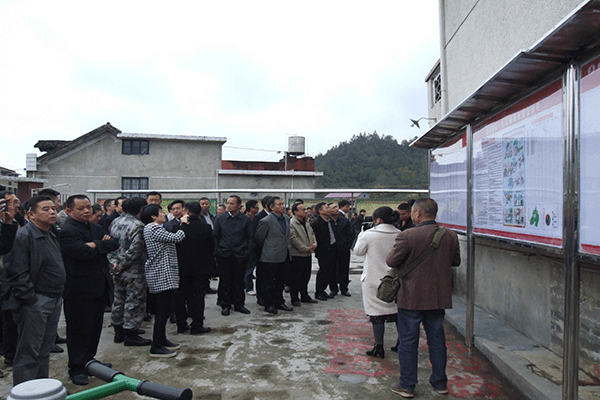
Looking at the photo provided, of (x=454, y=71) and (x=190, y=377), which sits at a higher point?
(x=454, y=71)

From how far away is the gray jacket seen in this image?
693 centimetres

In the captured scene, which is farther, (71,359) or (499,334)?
(499,334)

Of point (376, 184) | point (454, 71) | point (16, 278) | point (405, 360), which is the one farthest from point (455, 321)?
point (376, 184)

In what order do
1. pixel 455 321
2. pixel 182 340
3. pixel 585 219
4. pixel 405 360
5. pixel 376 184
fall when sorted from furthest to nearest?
pixel 376 184 → pixel 455 321 → pixel 182 340 → pixel 405 360 → pixel 585 219

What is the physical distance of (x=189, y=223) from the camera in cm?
570

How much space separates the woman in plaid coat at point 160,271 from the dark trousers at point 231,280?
177cm

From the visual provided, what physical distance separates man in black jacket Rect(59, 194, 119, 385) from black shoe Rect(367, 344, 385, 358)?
2933 millimetres

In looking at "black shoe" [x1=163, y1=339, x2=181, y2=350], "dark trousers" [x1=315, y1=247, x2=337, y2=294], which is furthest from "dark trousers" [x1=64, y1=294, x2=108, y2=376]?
"dark trousers" [x1=315, y1=247, x2=337, y2=294]

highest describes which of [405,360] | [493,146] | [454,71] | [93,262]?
[454,71]

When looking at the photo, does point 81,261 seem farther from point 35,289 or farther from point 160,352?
point 160,352

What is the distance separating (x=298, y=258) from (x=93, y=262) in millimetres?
3735

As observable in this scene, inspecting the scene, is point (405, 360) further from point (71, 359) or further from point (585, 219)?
point (71, 359)

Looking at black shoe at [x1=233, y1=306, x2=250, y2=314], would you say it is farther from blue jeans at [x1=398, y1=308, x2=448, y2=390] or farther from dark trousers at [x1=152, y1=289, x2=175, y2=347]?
blue jeans at [x1=398, y1=308, x2=448, y2=390]

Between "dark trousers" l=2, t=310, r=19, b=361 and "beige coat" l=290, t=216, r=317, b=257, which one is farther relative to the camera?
"beige coat" l=290, t=216, r=317, b=257
